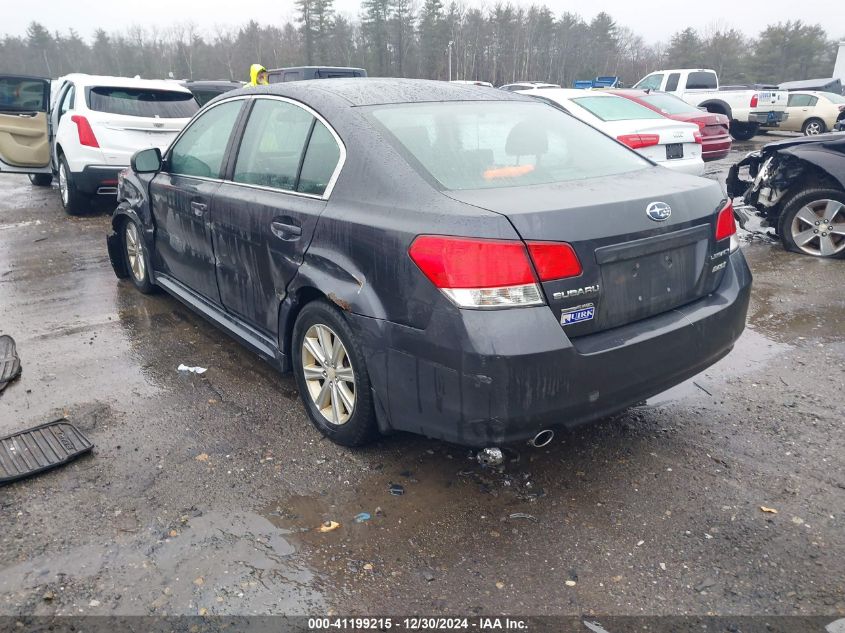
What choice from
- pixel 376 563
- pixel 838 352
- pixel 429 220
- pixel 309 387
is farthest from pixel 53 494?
pixel 838 352

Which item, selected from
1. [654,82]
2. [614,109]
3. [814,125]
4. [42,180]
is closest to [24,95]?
[42,180]

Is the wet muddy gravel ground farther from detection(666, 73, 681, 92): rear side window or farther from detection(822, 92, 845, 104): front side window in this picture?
detection(822, 92, 845, 104): front side window

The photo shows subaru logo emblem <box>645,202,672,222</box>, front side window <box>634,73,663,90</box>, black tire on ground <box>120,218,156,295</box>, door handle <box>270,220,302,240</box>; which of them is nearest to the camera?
subaru logo emblem <box>645,202,672,222</box>

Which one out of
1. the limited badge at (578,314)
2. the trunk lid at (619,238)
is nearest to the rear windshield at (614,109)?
the trunk lid at (619,238)

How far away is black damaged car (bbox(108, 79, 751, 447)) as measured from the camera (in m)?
2.43

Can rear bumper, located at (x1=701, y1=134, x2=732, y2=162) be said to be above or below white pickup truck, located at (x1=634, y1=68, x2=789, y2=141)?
below

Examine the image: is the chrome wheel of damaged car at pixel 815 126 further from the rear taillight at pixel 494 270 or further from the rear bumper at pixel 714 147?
the rear taillight at pixel 494 270

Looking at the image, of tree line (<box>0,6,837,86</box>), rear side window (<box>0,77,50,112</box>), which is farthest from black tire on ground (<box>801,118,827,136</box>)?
tree line (<box>0,6,837,86</box>)

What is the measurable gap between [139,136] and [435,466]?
282 inches

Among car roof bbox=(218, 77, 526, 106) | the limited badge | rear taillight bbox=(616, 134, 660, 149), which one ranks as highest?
car roof bbox=(218, 77, 526, 106)

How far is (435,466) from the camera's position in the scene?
10.3ft

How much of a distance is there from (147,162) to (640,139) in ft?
19.9

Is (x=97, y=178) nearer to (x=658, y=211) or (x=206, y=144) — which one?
(x=206, y=144)

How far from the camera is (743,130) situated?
68.3 feet
